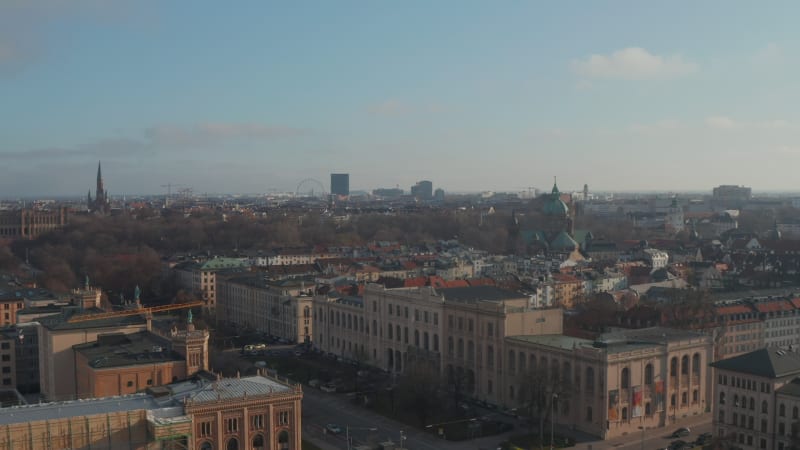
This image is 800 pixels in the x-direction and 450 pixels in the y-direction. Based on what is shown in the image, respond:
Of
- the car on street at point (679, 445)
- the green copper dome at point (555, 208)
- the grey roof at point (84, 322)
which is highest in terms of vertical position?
the green copper dome at point (555, 208)

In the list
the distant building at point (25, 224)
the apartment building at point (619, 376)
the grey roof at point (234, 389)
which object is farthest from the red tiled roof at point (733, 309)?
the distant building at point (25, 224)

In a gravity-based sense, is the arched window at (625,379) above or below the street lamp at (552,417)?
above

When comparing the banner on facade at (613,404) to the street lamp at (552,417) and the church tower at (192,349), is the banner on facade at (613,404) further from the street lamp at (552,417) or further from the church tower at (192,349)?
the church tower at (192,349)

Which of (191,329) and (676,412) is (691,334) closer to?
(676,412)

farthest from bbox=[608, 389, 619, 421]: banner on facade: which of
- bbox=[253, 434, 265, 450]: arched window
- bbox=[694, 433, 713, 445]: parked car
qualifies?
bbox=[253, 434, 265, 450]: arched window

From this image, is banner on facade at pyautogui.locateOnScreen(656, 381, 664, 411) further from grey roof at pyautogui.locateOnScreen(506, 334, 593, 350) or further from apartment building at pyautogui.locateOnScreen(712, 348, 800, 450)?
grey roof at pyautogui.locateOnScreen(506, 334, 593, 350)

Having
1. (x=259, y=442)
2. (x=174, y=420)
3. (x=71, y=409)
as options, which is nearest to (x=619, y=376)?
(x=259, y=442)
